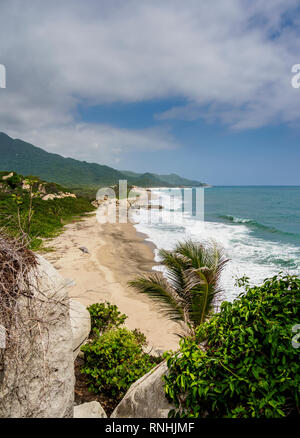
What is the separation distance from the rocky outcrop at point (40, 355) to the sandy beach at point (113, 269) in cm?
50

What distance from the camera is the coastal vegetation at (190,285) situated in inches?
207

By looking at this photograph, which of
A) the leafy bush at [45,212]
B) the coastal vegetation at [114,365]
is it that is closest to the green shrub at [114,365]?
the coastal vegetation at [114,365]

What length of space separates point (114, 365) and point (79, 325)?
1.37 metres

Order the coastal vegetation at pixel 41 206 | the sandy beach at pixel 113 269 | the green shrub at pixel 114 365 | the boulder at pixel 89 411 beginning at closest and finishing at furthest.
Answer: the boulder at pixel 89 411
the green shrub at pixel 114 365
the sandy beach at pixel 113 269
the coastal vegetation at pixel 41 206

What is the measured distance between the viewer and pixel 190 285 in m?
5.33

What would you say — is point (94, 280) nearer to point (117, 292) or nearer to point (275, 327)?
point (117, 292)

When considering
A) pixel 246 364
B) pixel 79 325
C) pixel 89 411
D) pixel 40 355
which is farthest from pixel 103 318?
pixel 246 364

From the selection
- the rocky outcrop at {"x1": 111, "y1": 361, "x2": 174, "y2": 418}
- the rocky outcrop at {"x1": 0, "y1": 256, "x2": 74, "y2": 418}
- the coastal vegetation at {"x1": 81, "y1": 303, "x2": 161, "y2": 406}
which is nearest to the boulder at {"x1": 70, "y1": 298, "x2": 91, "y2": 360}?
the coastal vegetation at {"x1": 81, "y1": 303, "x2": 161, "y2": 406}

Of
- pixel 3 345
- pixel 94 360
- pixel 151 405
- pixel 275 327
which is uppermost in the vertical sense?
pixel 275 327

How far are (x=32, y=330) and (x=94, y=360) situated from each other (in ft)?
7.77

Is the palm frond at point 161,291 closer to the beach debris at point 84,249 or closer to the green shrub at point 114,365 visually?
the green shrub at point 114,365

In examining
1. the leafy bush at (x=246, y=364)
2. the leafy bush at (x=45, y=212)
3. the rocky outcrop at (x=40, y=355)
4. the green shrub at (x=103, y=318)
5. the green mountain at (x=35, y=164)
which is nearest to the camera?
the leafy bush at (x=246, y=364)
